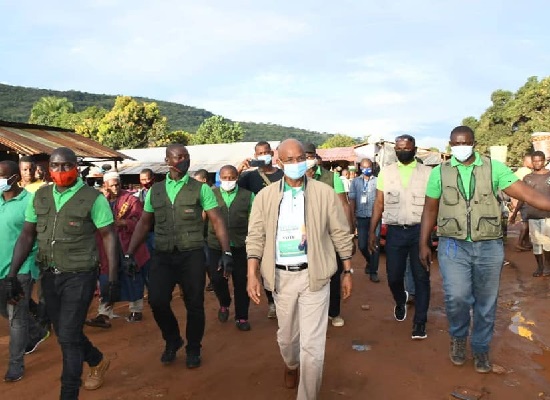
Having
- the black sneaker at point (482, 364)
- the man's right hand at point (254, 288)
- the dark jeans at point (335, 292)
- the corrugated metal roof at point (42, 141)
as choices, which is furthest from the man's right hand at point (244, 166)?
the corrugated metal roof at point (42, 141)

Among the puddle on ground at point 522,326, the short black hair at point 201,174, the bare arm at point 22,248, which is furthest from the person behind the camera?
the short black hair at point 201,174

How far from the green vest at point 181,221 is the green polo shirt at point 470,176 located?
7.08ft

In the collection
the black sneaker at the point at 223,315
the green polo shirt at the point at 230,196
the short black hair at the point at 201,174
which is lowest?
the black sneaker at the point at 223,315

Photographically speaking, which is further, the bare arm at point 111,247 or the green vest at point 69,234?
the bare arm at point 111,247

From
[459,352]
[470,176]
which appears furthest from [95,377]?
[470,176]

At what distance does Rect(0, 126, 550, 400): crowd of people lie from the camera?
11.6 feet

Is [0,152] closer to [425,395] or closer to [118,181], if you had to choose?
[118,181]

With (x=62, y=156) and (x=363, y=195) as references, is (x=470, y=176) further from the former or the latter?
(x=363, y=195)

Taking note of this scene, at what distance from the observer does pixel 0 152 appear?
13828 millimetres

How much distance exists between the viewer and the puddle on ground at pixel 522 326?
5.30 m

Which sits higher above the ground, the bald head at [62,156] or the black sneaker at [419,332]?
the bald head at [62,156]

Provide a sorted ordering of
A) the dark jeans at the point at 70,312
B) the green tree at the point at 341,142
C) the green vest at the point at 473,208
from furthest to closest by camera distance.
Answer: the green tree at the point at 341,142 < the green vest at the point at 473,208 < the dark jeans at the point at 70,312

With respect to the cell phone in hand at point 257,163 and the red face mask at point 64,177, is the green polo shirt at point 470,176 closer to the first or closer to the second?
the cell phone in hand at point 257,163

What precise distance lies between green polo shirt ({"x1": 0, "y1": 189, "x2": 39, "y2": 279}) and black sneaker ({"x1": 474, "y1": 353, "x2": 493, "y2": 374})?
4.07 metres
